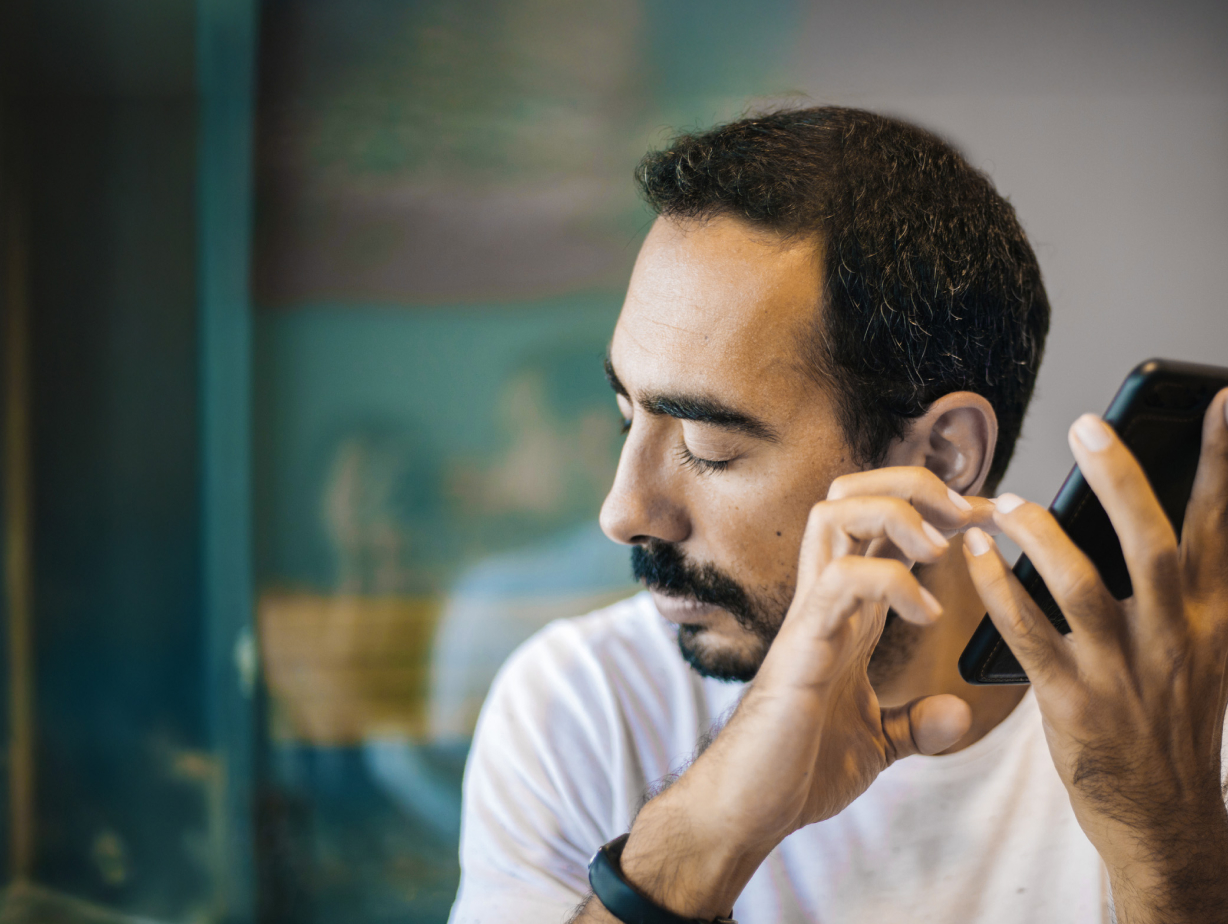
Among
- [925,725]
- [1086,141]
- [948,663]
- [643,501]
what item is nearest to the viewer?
A: [925,725]

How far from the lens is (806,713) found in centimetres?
72

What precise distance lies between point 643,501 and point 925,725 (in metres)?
0.40

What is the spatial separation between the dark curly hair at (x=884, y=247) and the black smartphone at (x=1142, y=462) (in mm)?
310

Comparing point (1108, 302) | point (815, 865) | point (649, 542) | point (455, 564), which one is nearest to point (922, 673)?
point (815, 865)

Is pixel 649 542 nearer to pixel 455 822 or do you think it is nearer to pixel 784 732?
pixel 784 732

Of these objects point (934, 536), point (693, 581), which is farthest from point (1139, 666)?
point (693, 581)

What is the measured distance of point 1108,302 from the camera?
5.54 ft

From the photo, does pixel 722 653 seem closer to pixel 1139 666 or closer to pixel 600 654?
pixel 600 654

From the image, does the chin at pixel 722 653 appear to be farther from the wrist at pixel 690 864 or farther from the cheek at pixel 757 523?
the wrist at pixel 690 864

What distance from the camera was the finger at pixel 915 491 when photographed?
0.74 m

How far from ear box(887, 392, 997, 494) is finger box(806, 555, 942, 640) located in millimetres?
391

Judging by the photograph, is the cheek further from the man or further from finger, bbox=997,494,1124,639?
finger, bbox=997,494,1124,639

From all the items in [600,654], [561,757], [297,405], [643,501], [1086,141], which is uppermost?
[1086,141]

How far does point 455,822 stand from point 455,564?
67 cm
